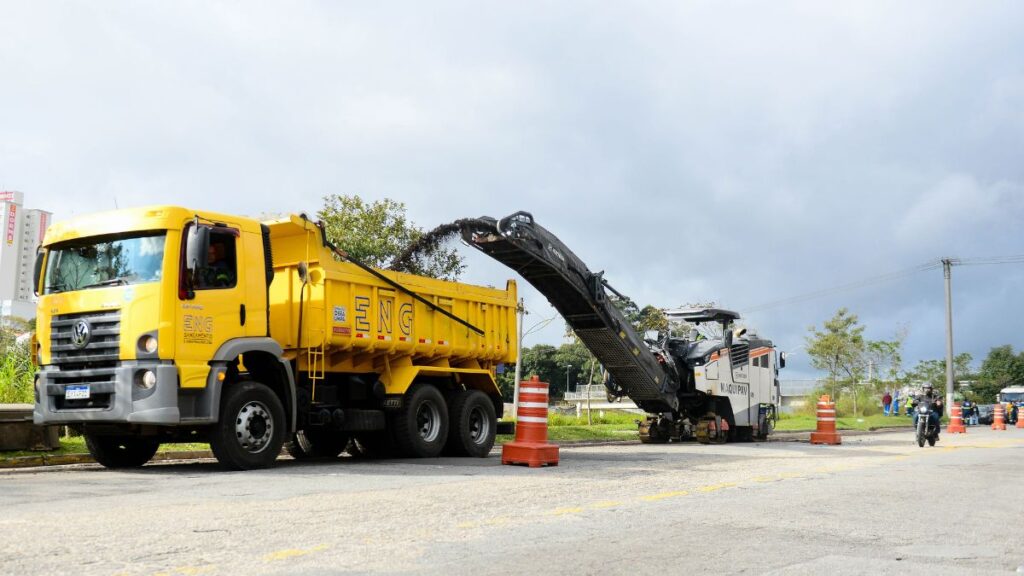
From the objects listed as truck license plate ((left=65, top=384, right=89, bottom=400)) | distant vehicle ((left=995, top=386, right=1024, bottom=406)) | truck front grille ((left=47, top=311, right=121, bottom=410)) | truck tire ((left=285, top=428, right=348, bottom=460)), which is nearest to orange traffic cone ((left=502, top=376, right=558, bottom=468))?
truck tire ((left=285, top=428, right=348, bottom=460))

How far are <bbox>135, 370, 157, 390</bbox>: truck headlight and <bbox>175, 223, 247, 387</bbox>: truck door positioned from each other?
0.31 metres

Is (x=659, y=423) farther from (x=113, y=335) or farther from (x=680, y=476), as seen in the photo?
(x=113, y=335)

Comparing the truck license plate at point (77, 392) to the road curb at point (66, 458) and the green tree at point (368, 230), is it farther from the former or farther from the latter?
the green tree at point (368, 230)

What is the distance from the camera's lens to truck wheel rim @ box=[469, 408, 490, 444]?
51.1 feet

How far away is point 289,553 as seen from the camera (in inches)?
227

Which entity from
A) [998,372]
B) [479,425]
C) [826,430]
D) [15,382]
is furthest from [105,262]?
[998,372]

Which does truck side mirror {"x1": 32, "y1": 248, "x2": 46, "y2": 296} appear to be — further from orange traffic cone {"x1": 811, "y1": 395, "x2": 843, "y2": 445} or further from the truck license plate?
orange traffic cone {"x1": 811, "y1": 395, "x2": 843, "y2": 445}

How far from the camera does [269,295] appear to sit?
1278 centimetres

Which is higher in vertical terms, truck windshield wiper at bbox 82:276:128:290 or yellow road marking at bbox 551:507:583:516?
truck windshield wiper at bbox 82:276:128:290

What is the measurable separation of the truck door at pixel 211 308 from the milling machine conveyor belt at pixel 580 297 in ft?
18.7

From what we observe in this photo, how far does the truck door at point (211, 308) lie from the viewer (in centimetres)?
1116

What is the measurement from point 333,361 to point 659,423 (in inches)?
407

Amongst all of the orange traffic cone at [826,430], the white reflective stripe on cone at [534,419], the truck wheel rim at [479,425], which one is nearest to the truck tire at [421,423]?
the truck wheel rim at [479,425]

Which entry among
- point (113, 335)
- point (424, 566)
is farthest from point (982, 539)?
point (113, 335)
